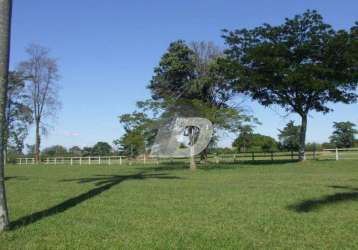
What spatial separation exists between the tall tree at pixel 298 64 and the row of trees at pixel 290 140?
1298 inches

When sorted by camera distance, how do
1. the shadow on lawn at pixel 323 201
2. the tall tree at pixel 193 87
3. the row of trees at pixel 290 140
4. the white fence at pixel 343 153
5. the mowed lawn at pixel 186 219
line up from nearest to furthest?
the mowed lawn at pixel 186 219
the shadow on lawn at pixel 323 201
the tall tree at pixel 193 87
the white fence at pixel 343 153
the row of trees at pixel 290 140

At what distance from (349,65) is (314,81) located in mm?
3291

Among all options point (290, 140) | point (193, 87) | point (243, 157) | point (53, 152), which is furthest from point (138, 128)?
point (53, 152)

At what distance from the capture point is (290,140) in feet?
267

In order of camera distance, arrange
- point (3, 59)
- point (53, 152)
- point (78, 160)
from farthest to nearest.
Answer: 1. point (53, 152)
2. point (78, 160)
3. point (3, 59)

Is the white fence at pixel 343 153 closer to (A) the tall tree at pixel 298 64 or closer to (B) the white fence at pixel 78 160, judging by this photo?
(A) the tall tree at pixel 298 64

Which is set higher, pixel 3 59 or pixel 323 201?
pixel 3 59

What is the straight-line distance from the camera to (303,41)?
36156 millimetres

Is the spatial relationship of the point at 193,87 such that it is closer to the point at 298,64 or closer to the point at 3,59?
the point at 298,64

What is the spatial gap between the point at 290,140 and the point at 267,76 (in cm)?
4652

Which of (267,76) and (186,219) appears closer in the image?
(186,219)

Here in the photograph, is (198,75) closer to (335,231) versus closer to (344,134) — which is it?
(335,231)

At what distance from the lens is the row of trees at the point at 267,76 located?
33094mm

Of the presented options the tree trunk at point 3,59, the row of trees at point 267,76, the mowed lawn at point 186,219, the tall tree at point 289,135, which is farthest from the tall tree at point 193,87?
the tall tree at point 289,135
